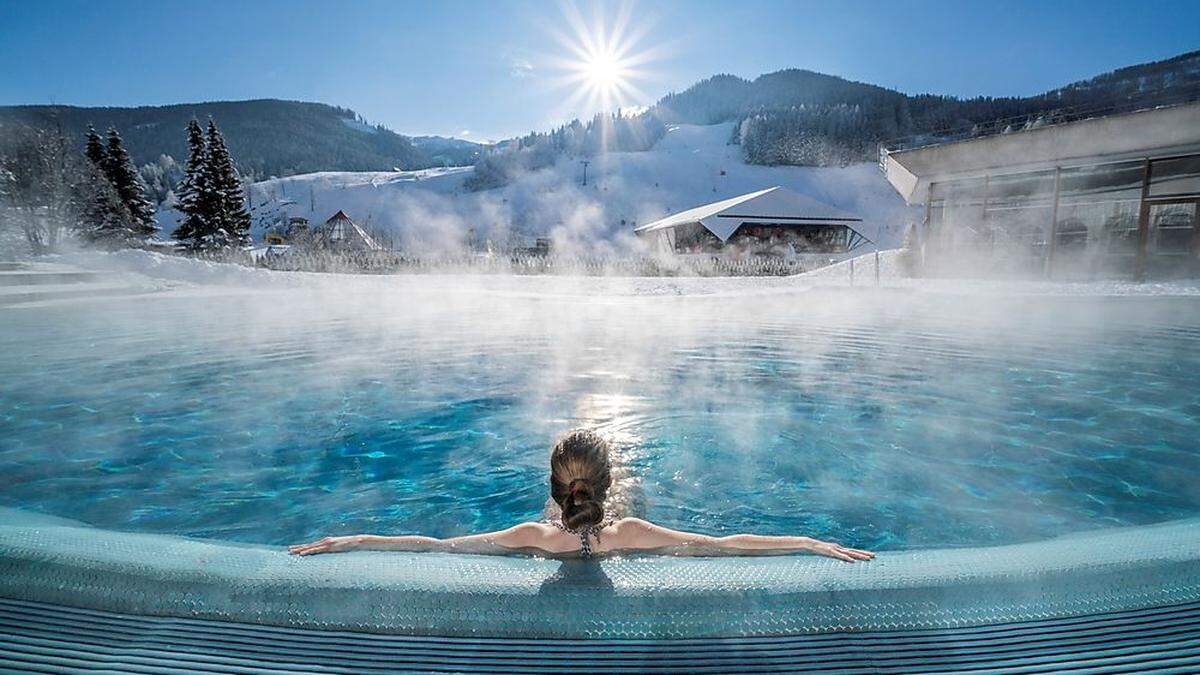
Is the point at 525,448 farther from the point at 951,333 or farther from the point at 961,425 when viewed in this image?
the point at 951,333

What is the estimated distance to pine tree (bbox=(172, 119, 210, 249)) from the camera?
2612cm

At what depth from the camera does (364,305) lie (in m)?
12.1

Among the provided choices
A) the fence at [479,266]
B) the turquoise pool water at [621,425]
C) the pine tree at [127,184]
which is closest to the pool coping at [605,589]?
the turquoise pool water at [621,425]

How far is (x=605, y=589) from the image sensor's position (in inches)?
66.5

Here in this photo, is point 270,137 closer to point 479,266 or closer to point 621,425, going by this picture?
point 479,266

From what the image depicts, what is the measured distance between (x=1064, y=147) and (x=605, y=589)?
58.4 ft

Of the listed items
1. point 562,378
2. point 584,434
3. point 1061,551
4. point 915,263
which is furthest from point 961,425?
point 915,263

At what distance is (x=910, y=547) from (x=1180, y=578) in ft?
4.45

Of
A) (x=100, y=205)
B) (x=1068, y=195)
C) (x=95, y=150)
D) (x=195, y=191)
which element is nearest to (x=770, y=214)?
(x=1068, y=195)

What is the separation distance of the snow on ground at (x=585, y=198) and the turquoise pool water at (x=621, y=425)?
4169cm

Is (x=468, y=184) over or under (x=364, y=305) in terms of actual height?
over

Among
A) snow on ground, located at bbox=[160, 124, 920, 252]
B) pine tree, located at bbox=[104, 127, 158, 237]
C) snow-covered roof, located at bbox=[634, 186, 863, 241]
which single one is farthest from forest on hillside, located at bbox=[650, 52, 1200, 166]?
pine tree, located at bbox=[104, 127, 158, 237]

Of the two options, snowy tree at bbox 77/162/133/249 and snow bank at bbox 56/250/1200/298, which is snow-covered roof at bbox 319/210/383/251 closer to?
snowy tree at bbox 77/162/133/249

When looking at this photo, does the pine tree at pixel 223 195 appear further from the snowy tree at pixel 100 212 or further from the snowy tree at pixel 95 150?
the snowy tree at pixel 95 150
